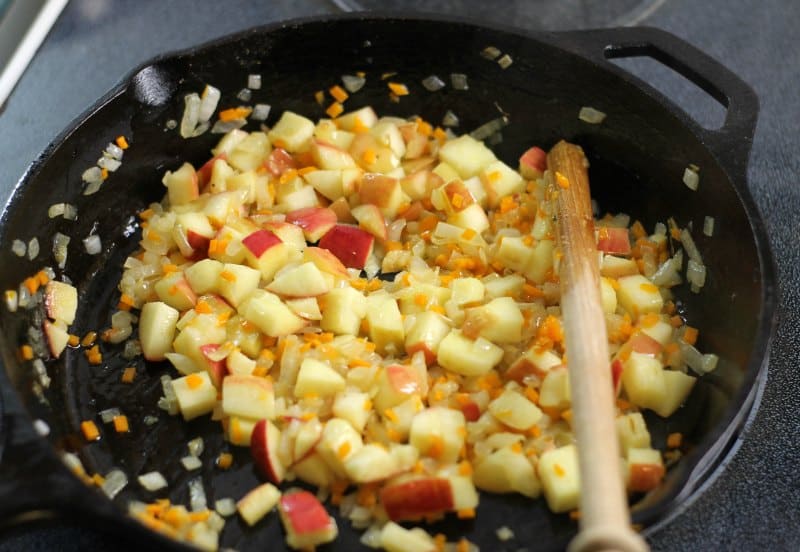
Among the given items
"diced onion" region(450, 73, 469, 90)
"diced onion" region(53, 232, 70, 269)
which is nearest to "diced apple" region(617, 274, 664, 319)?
"diced onion" region(450, 73, 469, 90)

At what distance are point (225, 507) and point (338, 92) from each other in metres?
1.10

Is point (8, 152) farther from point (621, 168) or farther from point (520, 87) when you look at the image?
point (621, 168)

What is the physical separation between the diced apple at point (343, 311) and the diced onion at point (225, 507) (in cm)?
41

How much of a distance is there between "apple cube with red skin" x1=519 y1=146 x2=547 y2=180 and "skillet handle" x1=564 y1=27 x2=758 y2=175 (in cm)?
28

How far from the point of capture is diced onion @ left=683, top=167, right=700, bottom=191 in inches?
75.9

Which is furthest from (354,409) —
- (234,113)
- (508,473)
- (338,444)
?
(234,113)

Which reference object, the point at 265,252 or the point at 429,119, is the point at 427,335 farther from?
the point at 429,119

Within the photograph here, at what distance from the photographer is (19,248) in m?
1.84

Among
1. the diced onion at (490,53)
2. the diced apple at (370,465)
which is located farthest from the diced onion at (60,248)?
the diced onion at (490,53)

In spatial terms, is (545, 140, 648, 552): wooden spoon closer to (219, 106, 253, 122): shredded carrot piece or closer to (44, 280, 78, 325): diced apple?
(219, 106, 253, 122): shredded carrot piece

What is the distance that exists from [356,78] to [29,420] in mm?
1215

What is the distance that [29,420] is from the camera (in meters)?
1.43

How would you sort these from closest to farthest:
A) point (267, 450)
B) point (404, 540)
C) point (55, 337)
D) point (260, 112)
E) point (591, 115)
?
point (404, 540)
point (267, 450)
point (55, 337)
point (591, 115)
point (260, 112)

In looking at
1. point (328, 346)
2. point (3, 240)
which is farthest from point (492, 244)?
point (3, 240)
